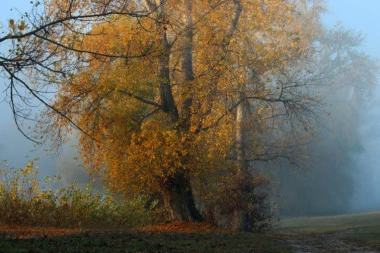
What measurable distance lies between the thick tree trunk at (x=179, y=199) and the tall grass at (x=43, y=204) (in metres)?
2.01

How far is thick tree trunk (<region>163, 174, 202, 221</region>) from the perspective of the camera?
66.3 ft

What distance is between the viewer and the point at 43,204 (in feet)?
58.4

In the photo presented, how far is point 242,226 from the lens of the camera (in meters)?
21.3

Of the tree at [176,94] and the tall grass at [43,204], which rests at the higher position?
the tree at [176,94]

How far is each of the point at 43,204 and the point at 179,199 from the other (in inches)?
211

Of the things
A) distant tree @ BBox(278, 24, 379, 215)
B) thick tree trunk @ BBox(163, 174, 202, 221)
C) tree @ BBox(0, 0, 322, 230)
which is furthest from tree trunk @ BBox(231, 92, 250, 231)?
distant tree @ BBox(278, 24, 379, 215)

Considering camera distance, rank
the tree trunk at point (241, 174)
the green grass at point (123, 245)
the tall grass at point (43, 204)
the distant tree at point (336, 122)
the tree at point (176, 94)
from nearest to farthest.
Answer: the green grass at point (123, 245) < the tall grass at point (43, 204) < the tree at point (176, 94) < the tree trunk at point (241, 174) < the distant tree at point (336, 122)

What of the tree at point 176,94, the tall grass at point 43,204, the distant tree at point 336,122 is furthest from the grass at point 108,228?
the distant tree at point 336,122

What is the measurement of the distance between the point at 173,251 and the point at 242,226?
11.3 meters

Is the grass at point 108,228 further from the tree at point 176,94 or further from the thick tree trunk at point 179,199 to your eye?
the tree at point 176,94

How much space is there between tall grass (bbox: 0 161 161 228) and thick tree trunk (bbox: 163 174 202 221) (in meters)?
2.01

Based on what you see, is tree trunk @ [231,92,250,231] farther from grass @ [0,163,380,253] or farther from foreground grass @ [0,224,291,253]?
foreground grass @ [0,224,291,253]

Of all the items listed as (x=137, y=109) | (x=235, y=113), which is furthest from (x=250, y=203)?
(x=137, y=109)

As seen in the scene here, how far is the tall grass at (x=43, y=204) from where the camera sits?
1722cm
